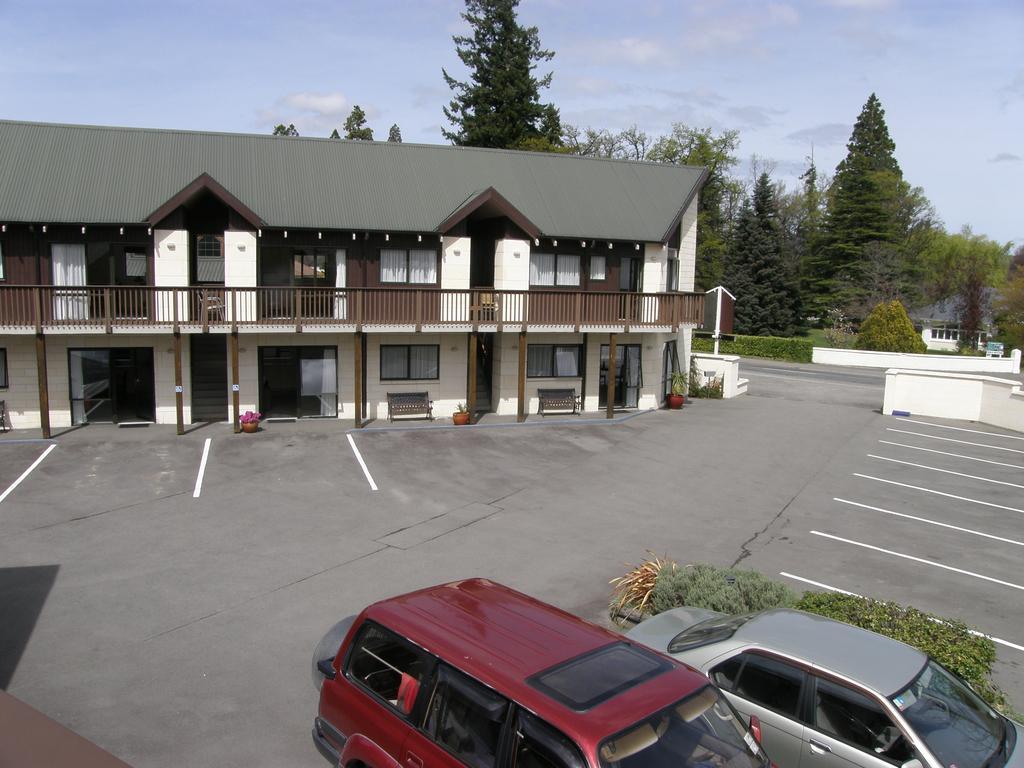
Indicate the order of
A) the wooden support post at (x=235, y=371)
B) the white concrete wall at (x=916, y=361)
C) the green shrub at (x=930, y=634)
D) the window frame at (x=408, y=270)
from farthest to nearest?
the white concrete wall at (x=916, y=361)
the window frame at (x=408, y=270)
the wooden support post at (x=235, y=371)
the green shrub at (x=930, y=634)

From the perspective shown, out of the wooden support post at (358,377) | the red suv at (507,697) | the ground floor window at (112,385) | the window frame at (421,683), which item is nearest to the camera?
the red suv at (507,697)

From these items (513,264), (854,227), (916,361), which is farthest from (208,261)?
(854,227)

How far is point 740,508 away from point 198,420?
616 inches

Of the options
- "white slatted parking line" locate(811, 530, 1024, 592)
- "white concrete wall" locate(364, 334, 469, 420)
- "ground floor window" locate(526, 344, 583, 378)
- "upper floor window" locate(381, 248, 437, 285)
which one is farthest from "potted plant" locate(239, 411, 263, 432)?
"white slatted parking line" locate(811, 530, 1024, 592)

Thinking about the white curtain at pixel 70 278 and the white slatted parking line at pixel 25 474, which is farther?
the white curtain at pixel 70 278

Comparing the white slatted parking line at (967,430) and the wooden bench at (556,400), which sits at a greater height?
the wooden bench at (556,400)

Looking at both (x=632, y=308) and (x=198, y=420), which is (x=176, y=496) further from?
(x=632, y=308)

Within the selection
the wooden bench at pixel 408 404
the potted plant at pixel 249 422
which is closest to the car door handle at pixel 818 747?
the potted plant at pixel 249 422

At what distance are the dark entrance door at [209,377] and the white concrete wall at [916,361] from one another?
37.8m

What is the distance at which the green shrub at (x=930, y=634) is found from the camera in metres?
8.19

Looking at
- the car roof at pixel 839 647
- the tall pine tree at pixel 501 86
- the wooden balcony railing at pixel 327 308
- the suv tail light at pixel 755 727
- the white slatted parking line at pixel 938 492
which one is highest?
the tall pine tree at pixel 501 86

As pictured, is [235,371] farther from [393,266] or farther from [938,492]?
[938,492]

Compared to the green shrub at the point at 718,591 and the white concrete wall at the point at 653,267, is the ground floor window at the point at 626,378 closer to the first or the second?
the white concrete wall at the point at 653,267

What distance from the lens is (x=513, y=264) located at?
25312 millimetres
